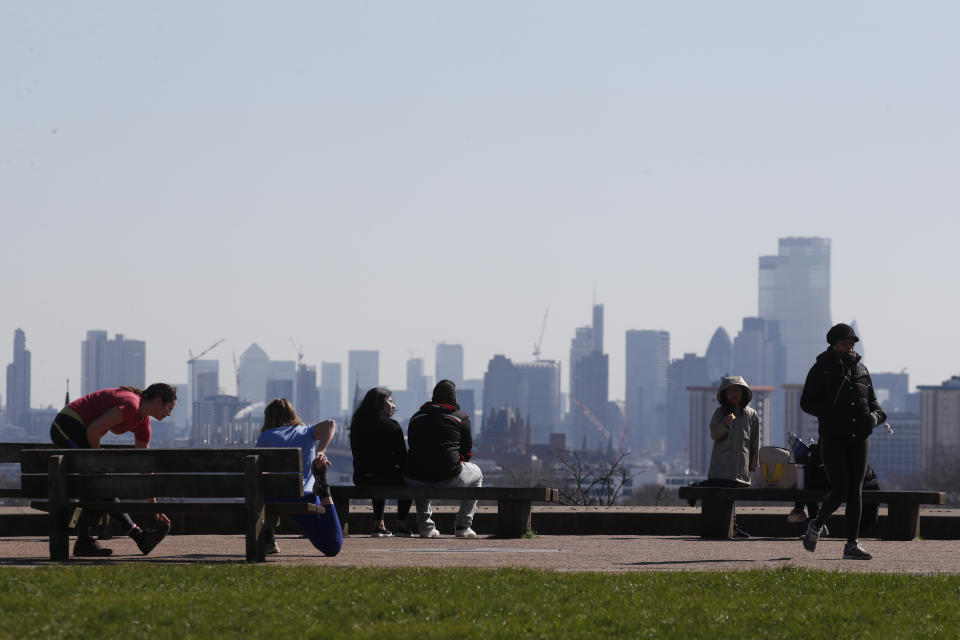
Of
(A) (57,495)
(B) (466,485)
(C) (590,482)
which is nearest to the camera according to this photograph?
(A) (57,495)

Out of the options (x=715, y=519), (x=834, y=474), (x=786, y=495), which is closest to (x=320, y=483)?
(x=834, y=474)

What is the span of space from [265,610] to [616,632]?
1.80 m

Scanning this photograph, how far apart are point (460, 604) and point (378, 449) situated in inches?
254

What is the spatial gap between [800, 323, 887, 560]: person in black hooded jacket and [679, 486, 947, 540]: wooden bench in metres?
1.77

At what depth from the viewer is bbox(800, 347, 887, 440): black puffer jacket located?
12570 mm

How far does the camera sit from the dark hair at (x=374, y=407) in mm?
15055

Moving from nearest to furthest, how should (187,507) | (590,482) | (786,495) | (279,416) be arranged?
1. (187,507)
2. (279,416)
3. (786,495)
4. (590,482)

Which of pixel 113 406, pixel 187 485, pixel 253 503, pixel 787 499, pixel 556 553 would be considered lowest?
pixel 556 553

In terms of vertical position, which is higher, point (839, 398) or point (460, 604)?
point (839, 398)

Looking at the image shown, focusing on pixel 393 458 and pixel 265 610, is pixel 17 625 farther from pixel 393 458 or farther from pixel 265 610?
pixel 393 458

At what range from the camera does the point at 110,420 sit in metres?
11.9

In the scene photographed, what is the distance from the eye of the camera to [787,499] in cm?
1481

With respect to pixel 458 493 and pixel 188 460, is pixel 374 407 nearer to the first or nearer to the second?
pixel 458 493

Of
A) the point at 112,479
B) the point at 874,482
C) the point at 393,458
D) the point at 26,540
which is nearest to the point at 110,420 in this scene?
the point at 112,479
